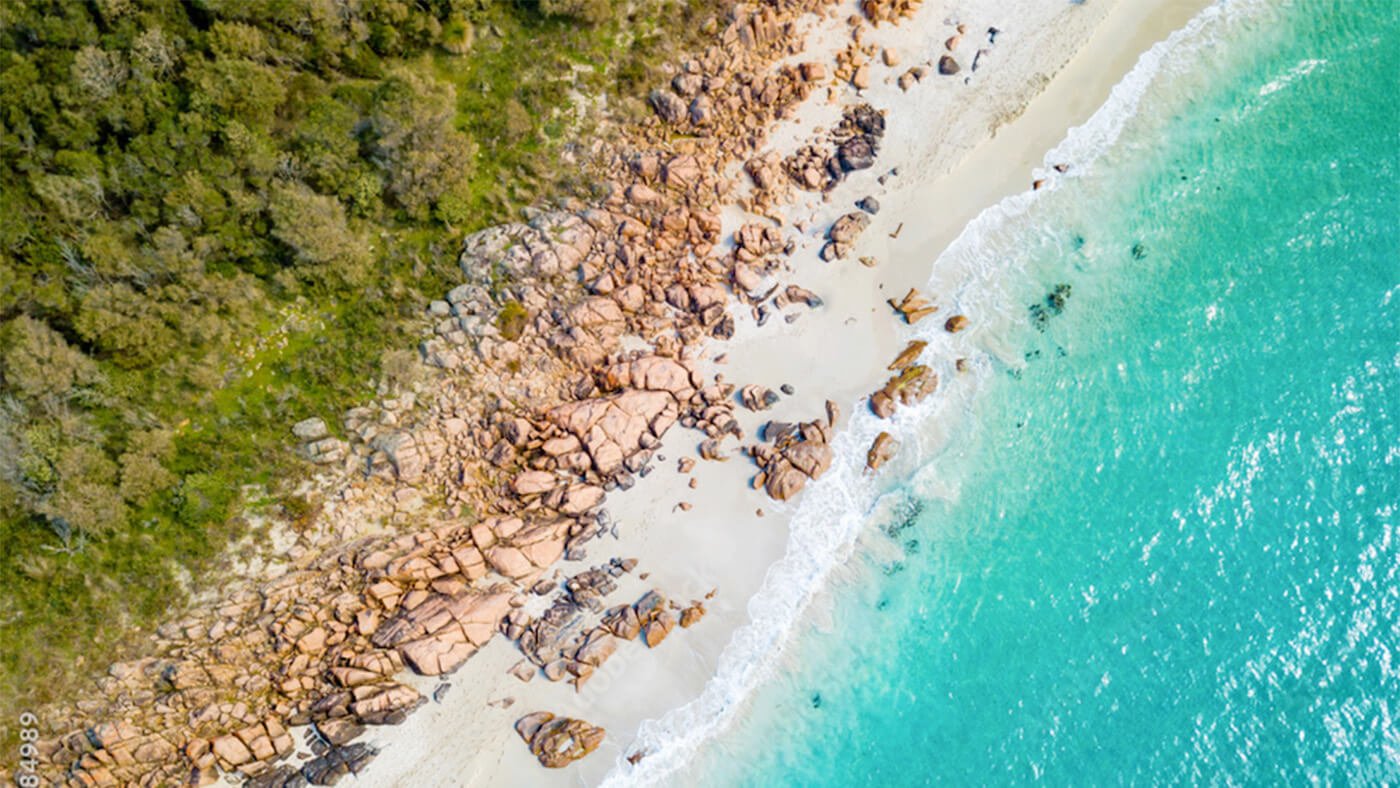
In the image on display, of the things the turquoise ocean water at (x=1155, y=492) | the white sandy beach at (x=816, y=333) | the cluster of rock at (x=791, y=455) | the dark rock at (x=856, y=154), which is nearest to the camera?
the turquoise ocean water at (x=1155, y=492)

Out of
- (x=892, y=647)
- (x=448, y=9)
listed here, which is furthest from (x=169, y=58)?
(x=892, y=647)

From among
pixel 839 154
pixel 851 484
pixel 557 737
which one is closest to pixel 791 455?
pixel 851 484

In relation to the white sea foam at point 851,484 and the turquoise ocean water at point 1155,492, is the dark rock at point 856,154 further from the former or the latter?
the turquoise ocean water at point 1155,492

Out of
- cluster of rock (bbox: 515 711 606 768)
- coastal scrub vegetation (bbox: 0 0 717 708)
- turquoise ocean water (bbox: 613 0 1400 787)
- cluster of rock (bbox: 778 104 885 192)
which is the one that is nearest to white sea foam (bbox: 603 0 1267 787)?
turquoise ocean water (bbox: 613 0 1400 787)

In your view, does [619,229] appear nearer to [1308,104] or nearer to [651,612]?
[651,612]

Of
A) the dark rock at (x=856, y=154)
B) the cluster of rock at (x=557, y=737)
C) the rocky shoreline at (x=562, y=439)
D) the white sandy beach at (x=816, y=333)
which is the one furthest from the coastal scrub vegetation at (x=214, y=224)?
the cluster of rock at (x=557, y=737)

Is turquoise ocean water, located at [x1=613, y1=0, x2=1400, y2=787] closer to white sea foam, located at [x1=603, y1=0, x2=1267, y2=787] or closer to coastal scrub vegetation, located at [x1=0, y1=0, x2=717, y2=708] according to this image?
white sea foam, located at [x1=603, y1=0, x2=1267, y2=787]
